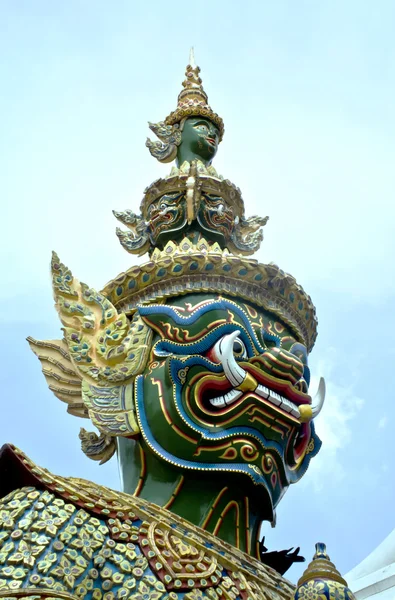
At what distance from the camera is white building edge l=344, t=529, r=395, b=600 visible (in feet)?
22.9

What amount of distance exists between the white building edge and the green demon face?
58.1 inches

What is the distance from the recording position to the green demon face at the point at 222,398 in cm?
581

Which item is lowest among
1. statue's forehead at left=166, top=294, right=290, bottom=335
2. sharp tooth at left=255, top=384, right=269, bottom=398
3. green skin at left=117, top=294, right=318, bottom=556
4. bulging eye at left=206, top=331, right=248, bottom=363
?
green skin at left=117, top=294, right=318, bottom=556

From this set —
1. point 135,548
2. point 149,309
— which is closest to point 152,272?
point 149,309

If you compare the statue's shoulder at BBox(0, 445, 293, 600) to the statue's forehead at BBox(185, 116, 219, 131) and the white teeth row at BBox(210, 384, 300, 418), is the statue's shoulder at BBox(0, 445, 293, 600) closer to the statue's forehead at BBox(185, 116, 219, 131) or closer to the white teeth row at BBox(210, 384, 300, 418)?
the white teeth row at BBox(210, 384, 300, 418)

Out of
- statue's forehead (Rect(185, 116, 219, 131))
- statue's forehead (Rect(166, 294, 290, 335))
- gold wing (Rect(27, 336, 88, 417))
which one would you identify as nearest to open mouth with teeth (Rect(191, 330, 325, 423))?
statue's forehead (Rect(166, 294, 290, 335))

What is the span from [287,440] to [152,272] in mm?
1638

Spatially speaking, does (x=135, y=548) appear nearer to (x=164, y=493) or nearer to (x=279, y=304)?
(x=164, y=493)

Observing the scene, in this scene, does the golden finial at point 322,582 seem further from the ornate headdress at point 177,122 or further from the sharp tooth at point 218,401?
the ornate headdress at point 177,122

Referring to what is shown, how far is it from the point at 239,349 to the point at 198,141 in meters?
2.53

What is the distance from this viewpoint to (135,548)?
4.90 m

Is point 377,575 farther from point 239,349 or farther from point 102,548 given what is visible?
point 102,548

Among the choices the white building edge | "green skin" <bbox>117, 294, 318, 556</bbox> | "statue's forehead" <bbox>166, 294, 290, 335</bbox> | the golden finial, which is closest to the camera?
the golden finial

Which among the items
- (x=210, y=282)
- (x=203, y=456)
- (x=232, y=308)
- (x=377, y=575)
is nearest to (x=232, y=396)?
(x=203, y=456)
